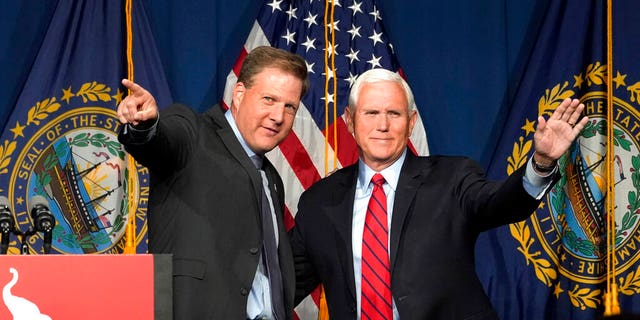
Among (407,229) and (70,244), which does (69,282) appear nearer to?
(407,229)

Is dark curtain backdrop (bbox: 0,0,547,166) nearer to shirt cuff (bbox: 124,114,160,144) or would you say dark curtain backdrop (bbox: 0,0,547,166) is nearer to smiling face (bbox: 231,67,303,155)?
smiling face (bbox: 231,67,303,155)

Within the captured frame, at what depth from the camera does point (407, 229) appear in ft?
9.95

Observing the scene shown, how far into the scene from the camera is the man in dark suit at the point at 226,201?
2.62m

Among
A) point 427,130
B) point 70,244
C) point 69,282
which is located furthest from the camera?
point 427,130

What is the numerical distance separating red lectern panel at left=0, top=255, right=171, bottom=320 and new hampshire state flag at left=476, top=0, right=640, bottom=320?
2381 millimetres

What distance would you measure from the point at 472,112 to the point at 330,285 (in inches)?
66.9

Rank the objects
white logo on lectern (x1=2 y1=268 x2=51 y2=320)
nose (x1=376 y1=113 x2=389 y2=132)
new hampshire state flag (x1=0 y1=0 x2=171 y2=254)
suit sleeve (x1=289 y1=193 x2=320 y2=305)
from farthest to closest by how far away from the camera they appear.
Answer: new hampshire state flag (x1=0 y1=0 x2=171 y2=254) → suit sleeve (x1=289 y1=193 x2=320 y2=305) → nose (x1=376 y1=113 x2=389 y2=132) → white logo on lectern (x1=2 y1=268 x2=51 y2=320)

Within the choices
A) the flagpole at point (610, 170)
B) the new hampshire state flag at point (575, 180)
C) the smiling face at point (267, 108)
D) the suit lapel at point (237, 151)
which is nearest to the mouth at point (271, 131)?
the smiling face at point (267, 108)

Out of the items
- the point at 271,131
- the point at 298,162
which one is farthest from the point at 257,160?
the point at 298,162

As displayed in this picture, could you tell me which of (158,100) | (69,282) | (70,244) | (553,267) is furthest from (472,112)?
(69,282)

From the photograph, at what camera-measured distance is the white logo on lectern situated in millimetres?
2029

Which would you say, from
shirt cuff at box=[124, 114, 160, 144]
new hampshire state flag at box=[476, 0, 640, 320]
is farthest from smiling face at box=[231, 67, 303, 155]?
new hampshire state flag at box=[476, 0, 640, 320]

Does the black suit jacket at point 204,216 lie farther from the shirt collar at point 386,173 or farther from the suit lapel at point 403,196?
the shirt collar at point 386,173

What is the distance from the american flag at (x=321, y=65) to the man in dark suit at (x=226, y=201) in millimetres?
1194
